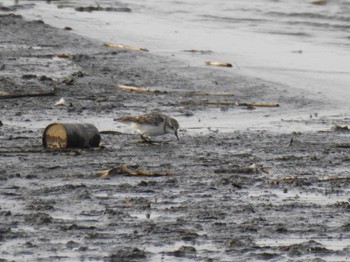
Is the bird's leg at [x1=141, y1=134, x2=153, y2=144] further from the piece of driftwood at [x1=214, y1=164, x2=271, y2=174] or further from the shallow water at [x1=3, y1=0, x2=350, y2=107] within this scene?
the shallow water at [x1=3, y1=0, x2=350, y2=107]

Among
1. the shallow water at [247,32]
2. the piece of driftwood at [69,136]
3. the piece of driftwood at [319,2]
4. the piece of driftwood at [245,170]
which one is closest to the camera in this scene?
the piece of driftwood at [245,170]

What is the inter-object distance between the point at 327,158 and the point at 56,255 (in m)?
3.78

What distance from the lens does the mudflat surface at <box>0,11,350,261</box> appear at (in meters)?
6.52

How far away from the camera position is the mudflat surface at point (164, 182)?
652 centimetres

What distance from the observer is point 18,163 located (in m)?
8.79

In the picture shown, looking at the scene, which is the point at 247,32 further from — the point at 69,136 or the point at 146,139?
the point at 69,136

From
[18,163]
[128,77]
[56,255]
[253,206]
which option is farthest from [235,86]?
[56,255]

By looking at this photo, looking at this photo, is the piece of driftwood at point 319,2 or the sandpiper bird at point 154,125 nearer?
the sandpiper bird at point 154,125

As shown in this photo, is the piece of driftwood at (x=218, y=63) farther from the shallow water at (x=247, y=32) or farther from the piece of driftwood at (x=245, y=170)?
the piece of driftwood at (x=245, y=170)

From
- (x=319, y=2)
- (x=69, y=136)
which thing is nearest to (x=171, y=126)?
(x=69, y=136)

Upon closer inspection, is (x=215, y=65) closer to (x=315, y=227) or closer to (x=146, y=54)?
(x=146, y=54)

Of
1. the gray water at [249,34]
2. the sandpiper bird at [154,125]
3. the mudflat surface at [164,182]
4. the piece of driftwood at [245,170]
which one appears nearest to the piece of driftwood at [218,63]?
the gray water at [249,34]

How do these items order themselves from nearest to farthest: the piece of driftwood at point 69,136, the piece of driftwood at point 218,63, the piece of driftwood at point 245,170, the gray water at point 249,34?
the piece of driftwood at point 245,170 < the piece of driftwood at point 69,136 < the gray water at point 249,34 < the piece of driftwood at point 218,63

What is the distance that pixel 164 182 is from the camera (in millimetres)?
8281
